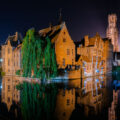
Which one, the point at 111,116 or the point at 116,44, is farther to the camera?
the point at 116,44

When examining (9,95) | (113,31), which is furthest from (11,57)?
(113,31)

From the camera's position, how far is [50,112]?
11.7 metres

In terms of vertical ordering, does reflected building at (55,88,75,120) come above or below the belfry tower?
below

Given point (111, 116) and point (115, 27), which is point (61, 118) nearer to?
point (111, 116)

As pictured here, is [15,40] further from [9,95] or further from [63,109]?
[63,109]

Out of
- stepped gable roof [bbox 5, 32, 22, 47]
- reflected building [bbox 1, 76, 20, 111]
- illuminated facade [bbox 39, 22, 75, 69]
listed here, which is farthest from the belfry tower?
reflected building [bbox 1, 76, 20, 111]

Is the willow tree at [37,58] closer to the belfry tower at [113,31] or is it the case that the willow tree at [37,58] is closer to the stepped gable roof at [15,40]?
the stepped gable roof at [15,40]

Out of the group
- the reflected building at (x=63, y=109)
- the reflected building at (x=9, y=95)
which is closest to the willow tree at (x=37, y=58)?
the reflected building at (x=9, y=95)

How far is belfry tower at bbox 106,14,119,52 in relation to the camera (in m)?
115

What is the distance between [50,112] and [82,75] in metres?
25.2

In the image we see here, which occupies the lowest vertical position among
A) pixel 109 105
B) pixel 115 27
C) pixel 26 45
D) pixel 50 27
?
pixel 109 105

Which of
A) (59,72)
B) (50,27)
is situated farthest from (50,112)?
(50,27)

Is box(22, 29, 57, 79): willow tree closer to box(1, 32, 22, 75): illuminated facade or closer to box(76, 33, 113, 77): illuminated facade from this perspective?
box(76, 33, 113, 77): illuminated facade

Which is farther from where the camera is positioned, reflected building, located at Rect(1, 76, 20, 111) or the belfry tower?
the belfry tower
